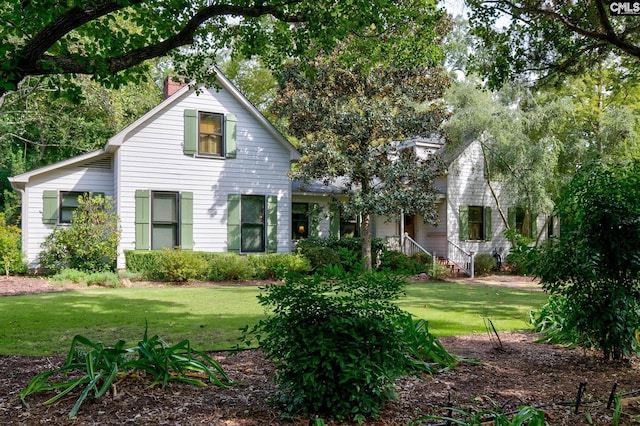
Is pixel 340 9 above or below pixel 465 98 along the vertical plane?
below

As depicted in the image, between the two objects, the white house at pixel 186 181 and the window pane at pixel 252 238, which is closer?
the white house at pixel 186 181

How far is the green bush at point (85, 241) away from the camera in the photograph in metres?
14.3

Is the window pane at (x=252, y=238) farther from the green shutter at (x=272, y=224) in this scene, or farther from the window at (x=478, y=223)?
the window at (x=478, y=223)

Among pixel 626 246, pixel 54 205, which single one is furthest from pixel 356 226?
pixel 626 246

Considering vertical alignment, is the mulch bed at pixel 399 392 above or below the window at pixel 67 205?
below

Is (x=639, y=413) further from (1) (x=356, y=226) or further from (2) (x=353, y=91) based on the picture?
(1) (x=356, y=226)

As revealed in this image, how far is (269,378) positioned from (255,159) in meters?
13.3

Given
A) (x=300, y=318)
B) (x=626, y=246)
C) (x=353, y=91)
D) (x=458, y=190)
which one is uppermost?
(x=353, y=91)

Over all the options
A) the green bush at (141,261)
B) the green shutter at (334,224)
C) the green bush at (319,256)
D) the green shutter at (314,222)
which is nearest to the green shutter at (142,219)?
the green bush at (141,261)

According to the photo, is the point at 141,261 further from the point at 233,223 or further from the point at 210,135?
the point at 210,135

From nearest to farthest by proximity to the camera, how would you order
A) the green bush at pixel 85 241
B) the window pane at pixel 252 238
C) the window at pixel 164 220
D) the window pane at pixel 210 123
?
the green bush at pixel 85 241 < the window at pixel 164 220 < the window pane at pixel 210 123 < the window pane at pixel 252 238

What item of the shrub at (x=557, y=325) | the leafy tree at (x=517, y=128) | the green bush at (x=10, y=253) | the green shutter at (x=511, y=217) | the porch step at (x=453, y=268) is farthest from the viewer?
the green shutter at (x=511, y=217)

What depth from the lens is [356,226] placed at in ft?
67.8

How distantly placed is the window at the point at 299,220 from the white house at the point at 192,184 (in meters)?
0.05
